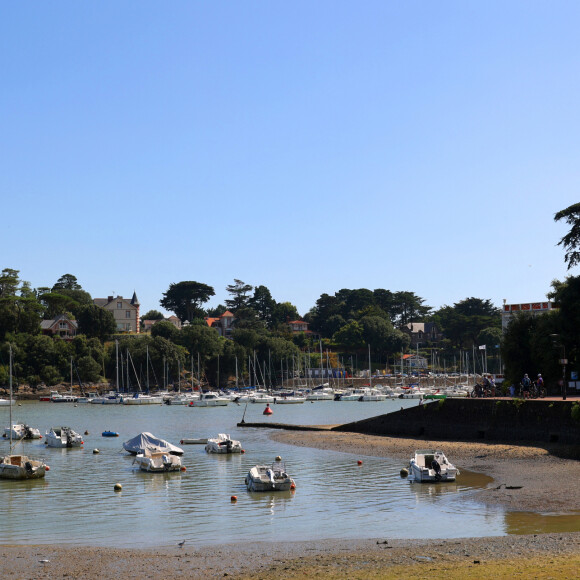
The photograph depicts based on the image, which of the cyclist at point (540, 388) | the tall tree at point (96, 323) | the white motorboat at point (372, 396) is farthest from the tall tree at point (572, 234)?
the tall tree at point (96, 323)

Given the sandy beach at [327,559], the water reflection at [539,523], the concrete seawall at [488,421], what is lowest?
the water reflection at [539,523]

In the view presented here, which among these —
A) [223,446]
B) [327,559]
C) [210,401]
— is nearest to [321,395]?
[210,401]

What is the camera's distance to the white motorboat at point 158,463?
49.1 m

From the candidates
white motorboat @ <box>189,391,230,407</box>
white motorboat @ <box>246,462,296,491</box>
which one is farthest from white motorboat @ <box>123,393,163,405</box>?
white motorboat @ <box>246,462,296,491</box>

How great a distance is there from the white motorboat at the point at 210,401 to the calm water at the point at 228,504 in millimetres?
77677

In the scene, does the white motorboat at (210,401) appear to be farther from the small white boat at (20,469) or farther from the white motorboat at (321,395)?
the small white boat at (20,469)

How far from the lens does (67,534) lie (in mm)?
30594

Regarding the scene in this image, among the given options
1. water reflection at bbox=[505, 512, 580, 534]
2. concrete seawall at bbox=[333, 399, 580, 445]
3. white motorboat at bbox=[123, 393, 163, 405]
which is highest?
concrete seawall at bbox=[333, 399, 580, 445]

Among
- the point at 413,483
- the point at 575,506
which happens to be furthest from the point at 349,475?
the point at 575,506

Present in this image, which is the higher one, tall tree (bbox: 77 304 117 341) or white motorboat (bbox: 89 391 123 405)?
tall tree (bbox: 77 304 117 341)

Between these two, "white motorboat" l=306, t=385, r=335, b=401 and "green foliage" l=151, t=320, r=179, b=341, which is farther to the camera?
"green foliage" l=151, t=320, r=179, b=341

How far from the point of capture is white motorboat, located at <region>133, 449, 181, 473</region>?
49094 millimetres

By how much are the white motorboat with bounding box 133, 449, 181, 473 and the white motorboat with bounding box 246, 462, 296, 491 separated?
9719 mm

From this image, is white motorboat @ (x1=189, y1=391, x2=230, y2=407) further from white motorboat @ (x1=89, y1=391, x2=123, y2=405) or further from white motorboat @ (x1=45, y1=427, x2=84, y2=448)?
white motorboat @ (x1=45, y1=427, x2=84, y2=448)
